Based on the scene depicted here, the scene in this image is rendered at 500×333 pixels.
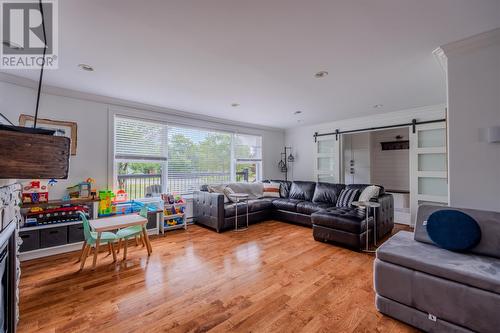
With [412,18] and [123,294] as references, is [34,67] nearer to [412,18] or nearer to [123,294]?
[123,294]

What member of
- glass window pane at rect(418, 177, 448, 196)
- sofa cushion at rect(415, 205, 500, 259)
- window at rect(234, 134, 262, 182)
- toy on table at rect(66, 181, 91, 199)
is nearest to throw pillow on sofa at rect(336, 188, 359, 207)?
glass window pane at rect(418, 177, 448, 196)

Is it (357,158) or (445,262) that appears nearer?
(445,262)

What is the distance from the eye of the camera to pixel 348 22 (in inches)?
69.3

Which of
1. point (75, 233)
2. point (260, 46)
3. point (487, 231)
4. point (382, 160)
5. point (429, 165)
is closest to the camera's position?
point (487, 231)

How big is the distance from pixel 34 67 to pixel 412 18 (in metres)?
3.96

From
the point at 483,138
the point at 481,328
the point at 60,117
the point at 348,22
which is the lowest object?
the point at 481,328

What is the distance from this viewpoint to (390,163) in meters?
6.60

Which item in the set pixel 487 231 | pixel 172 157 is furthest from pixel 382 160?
pixel 172 157

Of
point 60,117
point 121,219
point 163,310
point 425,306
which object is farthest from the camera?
point 60,117

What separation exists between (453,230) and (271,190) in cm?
396

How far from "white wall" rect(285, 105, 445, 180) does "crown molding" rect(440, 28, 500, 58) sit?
2.52m

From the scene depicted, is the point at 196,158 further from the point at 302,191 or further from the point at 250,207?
the point at 302,191

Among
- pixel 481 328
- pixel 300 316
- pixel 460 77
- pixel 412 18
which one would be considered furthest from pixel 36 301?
pixel 460 77

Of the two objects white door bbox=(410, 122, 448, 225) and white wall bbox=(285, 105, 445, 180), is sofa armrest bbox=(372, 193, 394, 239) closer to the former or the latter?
white door bbox=(410, 122, 448, 225)
